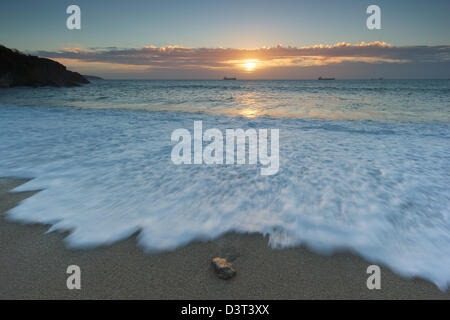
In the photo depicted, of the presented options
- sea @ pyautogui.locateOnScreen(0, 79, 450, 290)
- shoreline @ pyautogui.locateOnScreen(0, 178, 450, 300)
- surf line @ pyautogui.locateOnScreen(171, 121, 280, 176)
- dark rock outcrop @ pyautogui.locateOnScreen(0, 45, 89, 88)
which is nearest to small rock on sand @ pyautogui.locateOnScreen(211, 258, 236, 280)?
shoreline @ pyautogui.locateOnScreen(0, 178, 450, 300)

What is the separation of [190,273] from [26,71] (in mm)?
51415

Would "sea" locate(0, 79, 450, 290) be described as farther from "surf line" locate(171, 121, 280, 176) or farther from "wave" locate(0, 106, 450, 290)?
"surf line" locate(171, 121, 280, 176)

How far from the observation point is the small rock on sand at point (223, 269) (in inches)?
77.6

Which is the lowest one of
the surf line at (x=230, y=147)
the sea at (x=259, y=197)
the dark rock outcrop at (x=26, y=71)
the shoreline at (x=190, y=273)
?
the shoreline at (x=190, y=273)

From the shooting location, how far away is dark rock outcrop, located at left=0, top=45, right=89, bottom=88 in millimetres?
33525

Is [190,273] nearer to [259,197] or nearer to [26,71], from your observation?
[259,197]

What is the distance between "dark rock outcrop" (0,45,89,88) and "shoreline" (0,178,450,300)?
40726 mm

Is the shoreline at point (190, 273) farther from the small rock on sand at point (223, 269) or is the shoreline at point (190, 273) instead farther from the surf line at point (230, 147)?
the surf line at point (230, 147)

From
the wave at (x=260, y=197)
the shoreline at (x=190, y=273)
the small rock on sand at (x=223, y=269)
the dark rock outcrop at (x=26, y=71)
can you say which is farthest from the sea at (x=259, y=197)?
the dark rock outcrop at (x=26, y=71)

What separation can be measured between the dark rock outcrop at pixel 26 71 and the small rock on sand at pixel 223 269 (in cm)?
4194

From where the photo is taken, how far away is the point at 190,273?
204 cm

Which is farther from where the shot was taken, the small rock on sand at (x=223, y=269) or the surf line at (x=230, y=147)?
the surf line at (x=230, y=147)

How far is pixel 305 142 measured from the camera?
620 cm
